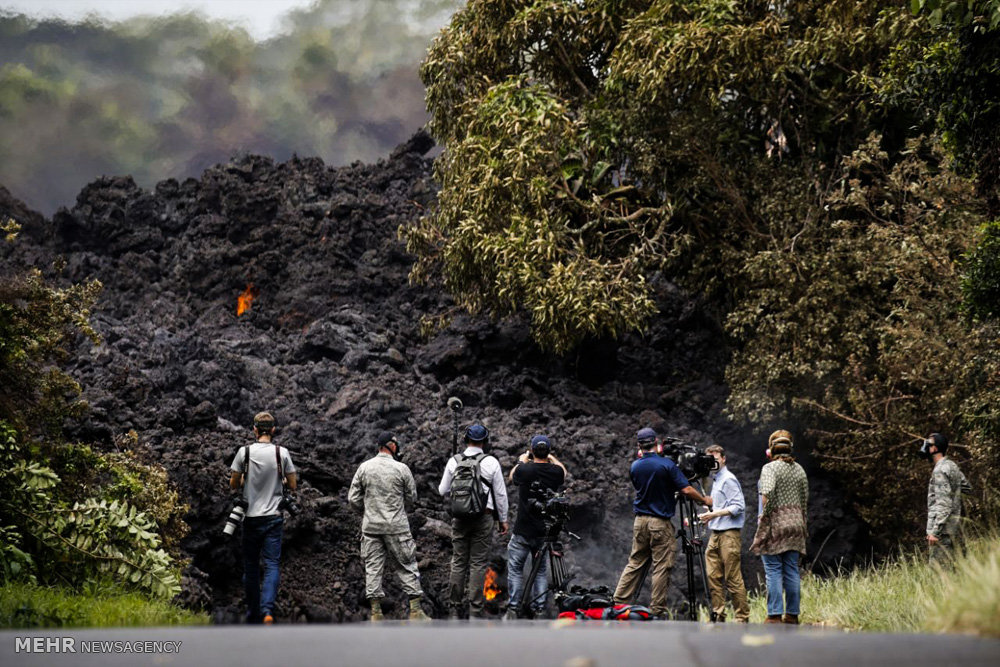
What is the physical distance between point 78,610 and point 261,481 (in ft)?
6.21

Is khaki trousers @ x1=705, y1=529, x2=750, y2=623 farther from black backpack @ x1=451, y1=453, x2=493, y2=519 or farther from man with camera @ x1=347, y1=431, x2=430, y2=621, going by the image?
man with camera @ x1=347, y1=431, x2=430, y2=621

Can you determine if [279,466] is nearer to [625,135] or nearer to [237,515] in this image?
[237,515]

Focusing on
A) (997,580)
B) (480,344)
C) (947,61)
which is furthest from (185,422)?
(997,580)

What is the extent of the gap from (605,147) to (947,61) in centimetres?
939

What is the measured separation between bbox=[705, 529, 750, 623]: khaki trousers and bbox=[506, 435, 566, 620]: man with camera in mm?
1868

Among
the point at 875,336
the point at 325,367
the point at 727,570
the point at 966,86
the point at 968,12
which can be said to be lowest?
the point at 727,570

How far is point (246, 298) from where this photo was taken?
2803cm

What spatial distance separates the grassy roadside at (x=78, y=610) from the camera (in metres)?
7.96

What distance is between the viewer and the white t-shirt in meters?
9.16

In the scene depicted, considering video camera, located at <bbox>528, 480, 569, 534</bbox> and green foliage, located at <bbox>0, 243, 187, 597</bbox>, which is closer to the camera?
green foliage, located at <bbox>0, 243, 187, 597</bbox>

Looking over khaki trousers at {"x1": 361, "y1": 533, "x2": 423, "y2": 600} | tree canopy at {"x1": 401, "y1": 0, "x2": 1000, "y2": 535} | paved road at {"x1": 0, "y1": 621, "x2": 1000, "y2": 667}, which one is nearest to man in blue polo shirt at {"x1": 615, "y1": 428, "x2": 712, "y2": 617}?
khaki trousers at {"x1": 361, "y1": 533, "x2": 423, "y2": 600}

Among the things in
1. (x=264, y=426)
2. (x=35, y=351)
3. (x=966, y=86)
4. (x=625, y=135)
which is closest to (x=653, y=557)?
(x=264, y=426)

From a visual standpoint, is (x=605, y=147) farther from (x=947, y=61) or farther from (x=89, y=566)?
(x=89, y=566)

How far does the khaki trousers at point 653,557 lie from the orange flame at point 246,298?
64.4 feet
